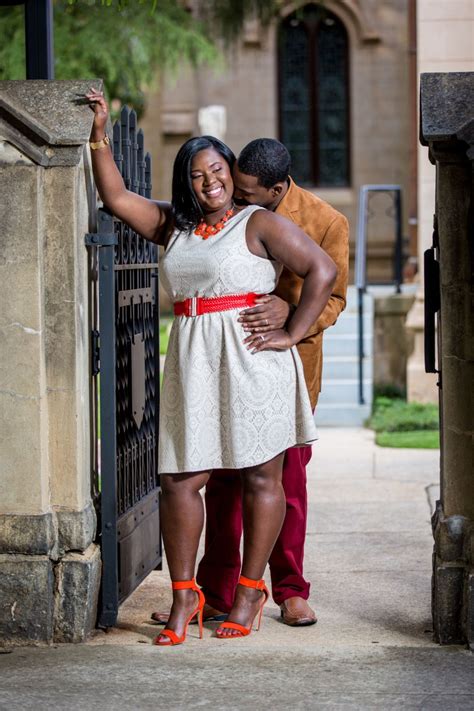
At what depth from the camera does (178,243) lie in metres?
4.96

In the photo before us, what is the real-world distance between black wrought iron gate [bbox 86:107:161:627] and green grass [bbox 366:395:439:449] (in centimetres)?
476

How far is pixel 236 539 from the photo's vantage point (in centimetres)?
539

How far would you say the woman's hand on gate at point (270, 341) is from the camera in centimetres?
489

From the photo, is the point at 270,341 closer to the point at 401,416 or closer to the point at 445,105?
the point at 445,105

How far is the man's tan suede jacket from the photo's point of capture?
5246 millimetres

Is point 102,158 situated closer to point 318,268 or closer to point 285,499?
point 318,268

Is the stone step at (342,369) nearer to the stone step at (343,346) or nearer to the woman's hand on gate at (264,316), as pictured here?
the stone step at (343,346)

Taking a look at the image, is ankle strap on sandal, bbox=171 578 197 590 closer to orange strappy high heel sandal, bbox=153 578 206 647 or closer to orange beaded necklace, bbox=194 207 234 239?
orange strappy high heel sandal, bbox=153 578 206 647

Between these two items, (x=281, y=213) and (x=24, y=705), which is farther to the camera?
(x=281, y=213)

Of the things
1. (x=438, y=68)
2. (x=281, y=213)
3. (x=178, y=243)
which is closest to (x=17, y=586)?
(x=178, y=243)

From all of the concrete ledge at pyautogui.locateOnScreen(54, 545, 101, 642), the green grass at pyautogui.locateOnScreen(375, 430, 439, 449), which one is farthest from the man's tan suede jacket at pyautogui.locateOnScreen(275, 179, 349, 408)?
the green grass at pyautogui.locateOnScreen(375, 430, 439, 449)

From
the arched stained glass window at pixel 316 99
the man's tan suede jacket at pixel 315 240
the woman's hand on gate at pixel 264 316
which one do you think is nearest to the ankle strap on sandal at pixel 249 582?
the man's tan suede jacket at pixel 315 240

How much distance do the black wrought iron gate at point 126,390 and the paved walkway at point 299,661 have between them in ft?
0.89

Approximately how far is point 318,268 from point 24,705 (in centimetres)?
187
